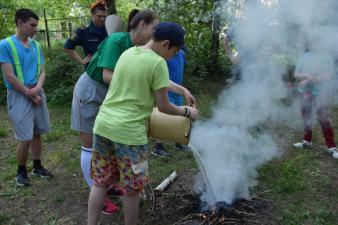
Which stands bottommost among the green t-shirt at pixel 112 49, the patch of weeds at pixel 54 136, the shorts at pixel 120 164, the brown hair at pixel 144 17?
the patch of weeds at pixel 54 136

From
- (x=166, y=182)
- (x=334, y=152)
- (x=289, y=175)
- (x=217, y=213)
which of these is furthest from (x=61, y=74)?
(x=217, y=213)

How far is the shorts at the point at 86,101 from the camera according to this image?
11.2 feet

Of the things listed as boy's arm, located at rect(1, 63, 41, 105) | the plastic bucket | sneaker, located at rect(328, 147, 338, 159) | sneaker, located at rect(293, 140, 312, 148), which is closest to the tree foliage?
sneaker, located at rect(293, 140, 312, 148)

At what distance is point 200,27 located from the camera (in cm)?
864

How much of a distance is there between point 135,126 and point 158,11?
640 cm

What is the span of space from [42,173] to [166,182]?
155 centimetres

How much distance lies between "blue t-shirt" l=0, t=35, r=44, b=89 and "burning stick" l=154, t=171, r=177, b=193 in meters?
1.82

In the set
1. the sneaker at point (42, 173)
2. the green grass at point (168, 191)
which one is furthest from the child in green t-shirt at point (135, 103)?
the sneaker at point (42, 173)

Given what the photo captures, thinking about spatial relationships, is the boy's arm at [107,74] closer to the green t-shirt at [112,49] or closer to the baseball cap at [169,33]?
the green t-shirt at [112,49]

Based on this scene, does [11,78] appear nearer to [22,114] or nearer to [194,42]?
[22,114]

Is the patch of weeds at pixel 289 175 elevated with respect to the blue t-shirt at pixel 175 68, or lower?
lower

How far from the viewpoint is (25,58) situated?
402 cm

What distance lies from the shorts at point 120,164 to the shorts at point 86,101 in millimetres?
695

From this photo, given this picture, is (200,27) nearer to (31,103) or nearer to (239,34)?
(239,34)
